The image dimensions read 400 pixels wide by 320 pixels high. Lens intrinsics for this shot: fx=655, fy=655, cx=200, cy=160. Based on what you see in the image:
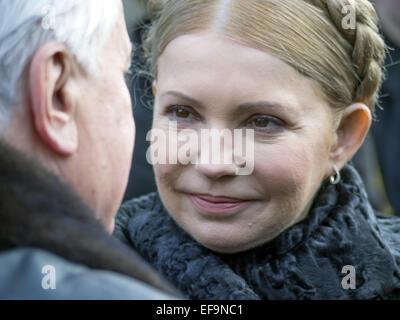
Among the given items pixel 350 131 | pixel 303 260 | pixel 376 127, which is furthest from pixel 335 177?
pixel 376 127

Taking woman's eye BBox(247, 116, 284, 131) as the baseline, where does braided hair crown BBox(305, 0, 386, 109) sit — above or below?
Answer: above

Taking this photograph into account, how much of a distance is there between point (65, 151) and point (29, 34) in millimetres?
290

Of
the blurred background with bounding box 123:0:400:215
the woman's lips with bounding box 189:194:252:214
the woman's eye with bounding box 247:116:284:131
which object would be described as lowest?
the blurred background with bounding box 123:0:400:215

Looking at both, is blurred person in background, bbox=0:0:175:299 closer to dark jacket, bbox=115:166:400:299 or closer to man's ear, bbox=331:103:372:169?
dark jacket, bbox=115:166:400:299

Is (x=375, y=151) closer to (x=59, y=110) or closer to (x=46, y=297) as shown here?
(x=59, y=110)

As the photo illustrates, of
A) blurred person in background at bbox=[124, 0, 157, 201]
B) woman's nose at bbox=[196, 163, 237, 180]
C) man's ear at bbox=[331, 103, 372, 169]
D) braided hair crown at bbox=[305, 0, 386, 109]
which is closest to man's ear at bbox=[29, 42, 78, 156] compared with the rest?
woman's nose at bbox=[196, 163, 237, 180]

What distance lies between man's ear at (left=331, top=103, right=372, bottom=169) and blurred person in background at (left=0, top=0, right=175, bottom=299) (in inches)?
36.1

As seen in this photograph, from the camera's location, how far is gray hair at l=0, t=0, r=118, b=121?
60.4 inches

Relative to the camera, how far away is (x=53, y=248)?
1.30 metres

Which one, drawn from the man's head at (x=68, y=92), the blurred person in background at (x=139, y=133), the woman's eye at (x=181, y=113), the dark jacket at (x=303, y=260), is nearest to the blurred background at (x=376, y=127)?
the blurred person in background at (x=139, y=133)

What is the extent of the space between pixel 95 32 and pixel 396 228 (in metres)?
1.68

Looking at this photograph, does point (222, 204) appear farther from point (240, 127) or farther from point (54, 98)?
point (54, 98)

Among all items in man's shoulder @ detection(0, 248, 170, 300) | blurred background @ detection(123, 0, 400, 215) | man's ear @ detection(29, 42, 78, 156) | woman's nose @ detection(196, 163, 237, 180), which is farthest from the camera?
blurred background @ detection(123, 0, 400, 215)

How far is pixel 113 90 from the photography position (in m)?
1.72
